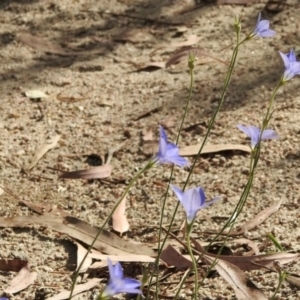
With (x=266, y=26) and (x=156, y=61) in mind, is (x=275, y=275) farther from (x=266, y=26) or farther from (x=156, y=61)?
(x=156, y=61)

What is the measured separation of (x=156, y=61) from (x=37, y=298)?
80.9 inches

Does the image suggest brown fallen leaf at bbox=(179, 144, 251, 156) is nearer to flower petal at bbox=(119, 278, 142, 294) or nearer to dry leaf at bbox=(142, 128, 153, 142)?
dry leaf at bbox=(142, 128, 153, 142)

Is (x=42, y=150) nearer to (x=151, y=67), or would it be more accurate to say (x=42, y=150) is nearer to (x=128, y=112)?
(x=128, y=112)

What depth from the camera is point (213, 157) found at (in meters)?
3.66

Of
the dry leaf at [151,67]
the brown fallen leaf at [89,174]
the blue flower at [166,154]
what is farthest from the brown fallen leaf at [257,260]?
the dry leaf at [151,67]

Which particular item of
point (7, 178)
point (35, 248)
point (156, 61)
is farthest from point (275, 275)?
point (156, 61)

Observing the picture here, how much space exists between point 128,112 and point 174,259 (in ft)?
4.52

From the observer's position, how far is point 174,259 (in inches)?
112

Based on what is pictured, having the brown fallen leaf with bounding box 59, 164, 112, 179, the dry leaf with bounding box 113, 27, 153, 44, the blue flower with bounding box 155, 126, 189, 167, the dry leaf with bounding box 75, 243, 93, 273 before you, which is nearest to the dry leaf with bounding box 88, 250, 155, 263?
the dry leaf with bounding box 75, 243, 93, 273

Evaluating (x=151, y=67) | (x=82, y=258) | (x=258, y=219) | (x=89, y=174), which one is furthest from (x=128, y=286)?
(x=151, y=67)

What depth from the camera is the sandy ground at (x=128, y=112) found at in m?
3.13

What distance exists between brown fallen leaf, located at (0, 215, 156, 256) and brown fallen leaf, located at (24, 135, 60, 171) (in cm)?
50

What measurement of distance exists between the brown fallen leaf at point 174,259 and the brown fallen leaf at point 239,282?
0.42ft

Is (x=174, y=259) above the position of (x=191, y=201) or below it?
below
